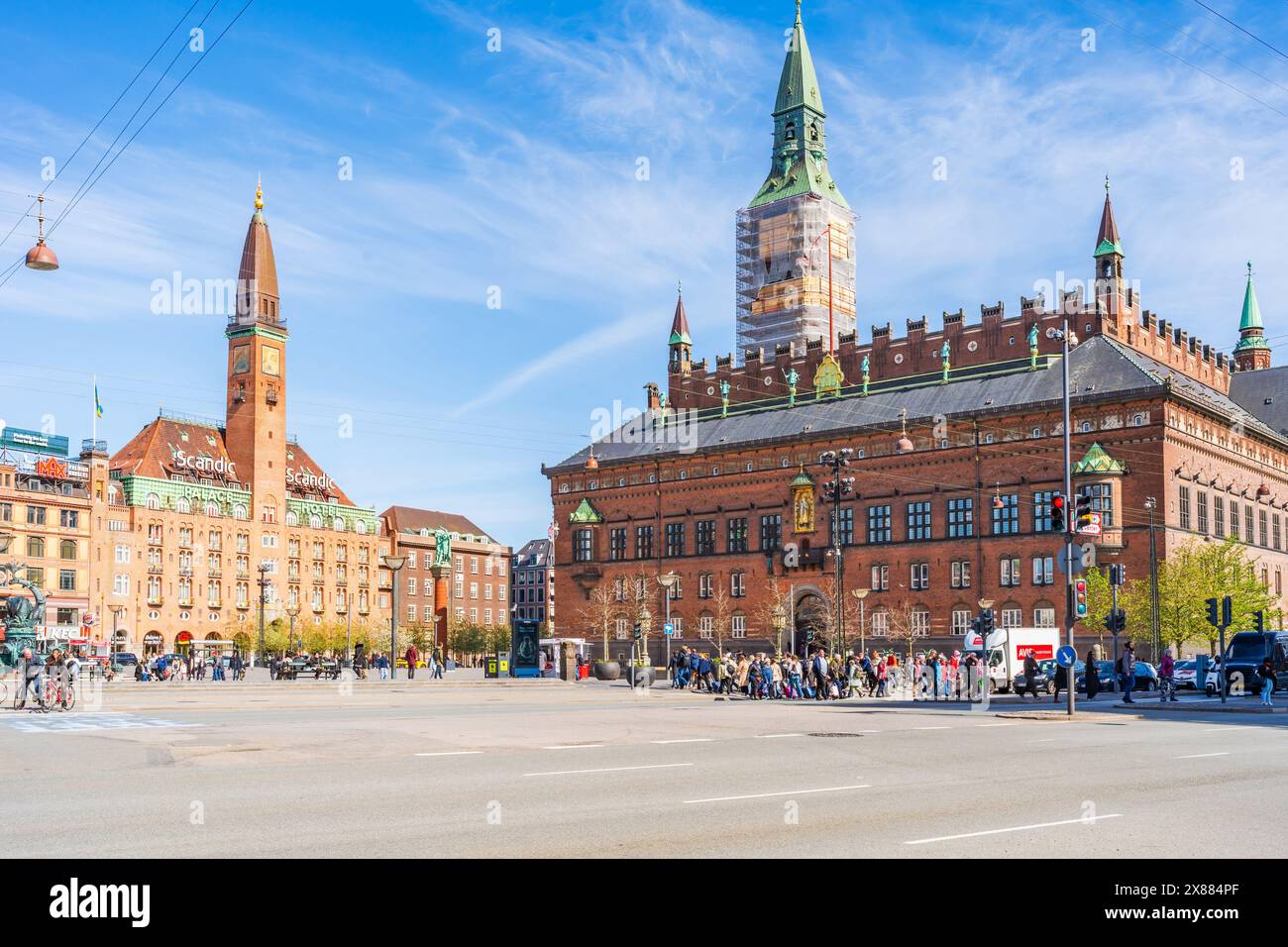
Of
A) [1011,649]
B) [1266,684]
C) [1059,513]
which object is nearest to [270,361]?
[1011,649]

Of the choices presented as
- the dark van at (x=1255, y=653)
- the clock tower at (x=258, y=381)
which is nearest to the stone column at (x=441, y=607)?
the clock tower at (x=258, y=381)

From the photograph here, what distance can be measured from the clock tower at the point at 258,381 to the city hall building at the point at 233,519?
113 millimetres

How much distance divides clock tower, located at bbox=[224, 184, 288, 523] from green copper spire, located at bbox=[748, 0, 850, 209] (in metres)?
45.0

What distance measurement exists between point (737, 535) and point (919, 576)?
47.1 feet

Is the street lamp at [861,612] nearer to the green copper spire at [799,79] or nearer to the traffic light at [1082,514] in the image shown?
the traffic light at [1082,514]

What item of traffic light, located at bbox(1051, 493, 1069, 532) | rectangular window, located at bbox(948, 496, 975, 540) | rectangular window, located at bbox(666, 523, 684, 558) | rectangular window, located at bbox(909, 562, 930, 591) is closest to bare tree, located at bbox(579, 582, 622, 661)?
rectangular window, located at bbox(666, 523, 684, 558)

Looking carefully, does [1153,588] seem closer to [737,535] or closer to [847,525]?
[847,525]

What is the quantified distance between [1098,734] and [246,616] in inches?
3893

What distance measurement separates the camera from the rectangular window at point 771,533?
273ft

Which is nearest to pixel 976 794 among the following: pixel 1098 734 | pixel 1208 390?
pixel 1098 734

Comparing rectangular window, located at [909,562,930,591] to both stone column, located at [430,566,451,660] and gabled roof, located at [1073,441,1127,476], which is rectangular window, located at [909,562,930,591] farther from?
stone column, located at [430,566,451,660]

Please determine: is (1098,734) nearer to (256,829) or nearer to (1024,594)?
(256,829)

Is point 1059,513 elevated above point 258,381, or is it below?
below

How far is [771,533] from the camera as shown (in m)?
83.6
